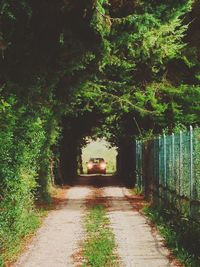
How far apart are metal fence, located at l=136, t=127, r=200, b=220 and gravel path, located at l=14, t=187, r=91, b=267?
254cm

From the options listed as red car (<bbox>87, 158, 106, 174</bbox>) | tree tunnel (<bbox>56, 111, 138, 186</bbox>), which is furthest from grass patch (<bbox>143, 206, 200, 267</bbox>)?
red car (<bbox>87, 158, 106, 174</bbox>)

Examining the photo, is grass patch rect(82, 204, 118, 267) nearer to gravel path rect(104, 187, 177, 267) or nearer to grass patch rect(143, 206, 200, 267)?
gravel path rect(104, 187, 177, 267)

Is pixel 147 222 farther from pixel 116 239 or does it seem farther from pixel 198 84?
pixel 198 84

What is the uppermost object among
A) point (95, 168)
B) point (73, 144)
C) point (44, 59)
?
point (44, 59)

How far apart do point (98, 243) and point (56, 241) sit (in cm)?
112

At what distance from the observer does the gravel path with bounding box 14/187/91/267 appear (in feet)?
36.6

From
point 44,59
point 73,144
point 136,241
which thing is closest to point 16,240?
point 136,241

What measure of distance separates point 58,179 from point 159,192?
57.1 ft

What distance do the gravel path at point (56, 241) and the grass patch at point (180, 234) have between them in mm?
1949

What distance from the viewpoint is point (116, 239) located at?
543 inches

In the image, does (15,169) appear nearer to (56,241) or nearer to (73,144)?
(56,241)

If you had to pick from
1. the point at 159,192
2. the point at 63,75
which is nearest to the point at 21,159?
the point at 63,75

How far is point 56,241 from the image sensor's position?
13.7 meters

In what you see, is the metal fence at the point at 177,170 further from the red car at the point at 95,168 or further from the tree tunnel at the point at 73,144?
the red car at the point at 95,168
